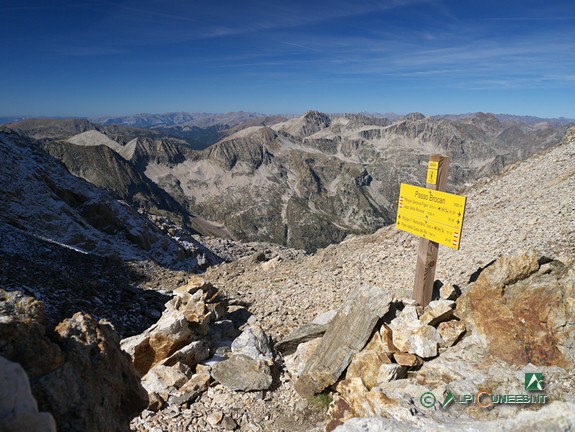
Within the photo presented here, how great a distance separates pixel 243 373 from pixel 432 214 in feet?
21.2

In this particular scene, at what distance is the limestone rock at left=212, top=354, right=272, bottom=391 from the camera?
352 inches

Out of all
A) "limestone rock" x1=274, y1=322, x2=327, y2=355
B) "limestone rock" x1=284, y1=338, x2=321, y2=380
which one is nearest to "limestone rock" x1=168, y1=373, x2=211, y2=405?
"limestone rock" x1=284, y1=338, x2=321, y2=380

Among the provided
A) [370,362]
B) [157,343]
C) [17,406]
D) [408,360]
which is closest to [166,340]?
[157,343]

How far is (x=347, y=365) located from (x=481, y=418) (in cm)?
328

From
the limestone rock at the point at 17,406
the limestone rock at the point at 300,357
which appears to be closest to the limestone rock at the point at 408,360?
the limestone rock at the point at 300,357

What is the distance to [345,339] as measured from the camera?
8.62 metres

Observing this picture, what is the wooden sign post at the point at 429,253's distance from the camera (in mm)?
8750

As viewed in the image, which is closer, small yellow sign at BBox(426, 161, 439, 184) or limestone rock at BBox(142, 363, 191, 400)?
limestone rock at BBox(142, 363, 191, 400)

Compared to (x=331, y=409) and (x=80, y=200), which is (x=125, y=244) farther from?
(x=331, y=409)

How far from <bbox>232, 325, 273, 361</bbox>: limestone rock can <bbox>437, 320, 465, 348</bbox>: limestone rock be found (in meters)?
4.73

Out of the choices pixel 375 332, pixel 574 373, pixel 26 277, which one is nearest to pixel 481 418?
pixel 574 373

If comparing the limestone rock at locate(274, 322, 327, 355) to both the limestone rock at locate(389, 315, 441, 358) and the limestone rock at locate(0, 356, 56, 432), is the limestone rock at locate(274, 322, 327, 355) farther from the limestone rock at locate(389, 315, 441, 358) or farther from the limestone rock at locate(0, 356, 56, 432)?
the limestone rock at locate(0, 356, 56, 432)

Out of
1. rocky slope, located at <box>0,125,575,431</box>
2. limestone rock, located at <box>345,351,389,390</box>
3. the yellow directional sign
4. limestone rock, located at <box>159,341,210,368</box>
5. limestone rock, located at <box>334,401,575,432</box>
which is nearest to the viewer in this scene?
limestone rock, located at <box>334,401,575,432</box>

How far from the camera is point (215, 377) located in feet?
29.9
